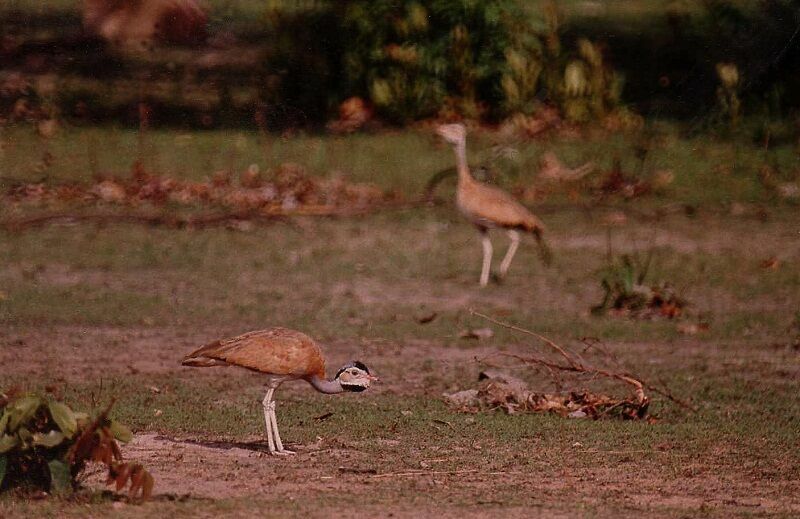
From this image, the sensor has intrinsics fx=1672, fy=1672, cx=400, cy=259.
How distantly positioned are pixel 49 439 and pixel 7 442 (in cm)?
14

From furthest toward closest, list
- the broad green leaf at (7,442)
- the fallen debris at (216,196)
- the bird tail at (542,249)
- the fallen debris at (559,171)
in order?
the fallen debris at (559,171) < the fallen debris at (216,196) < the bird tail at (542,249) < the broad green leaf at (7,442)

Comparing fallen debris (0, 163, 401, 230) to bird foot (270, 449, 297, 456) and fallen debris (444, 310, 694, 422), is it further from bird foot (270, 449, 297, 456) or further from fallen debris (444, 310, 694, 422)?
bird foot (270, 449, 297, 456)

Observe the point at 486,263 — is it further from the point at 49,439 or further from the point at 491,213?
the point at 49,439

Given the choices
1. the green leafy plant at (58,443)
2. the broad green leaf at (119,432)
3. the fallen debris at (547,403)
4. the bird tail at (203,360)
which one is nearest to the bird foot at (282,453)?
the bird tail at (203,360)

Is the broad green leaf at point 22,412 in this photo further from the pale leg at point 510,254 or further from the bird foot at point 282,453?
the pale leg at point 510,254

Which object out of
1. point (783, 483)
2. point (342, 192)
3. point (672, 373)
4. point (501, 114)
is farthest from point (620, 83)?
point (783, 483)

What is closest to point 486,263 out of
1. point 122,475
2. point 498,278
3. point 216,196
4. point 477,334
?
point 498,278

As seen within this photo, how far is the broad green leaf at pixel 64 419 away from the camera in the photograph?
572cm

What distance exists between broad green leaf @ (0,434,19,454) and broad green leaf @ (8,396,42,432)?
35mm

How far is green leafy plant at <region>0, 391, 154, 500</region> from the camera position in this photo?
5.71m

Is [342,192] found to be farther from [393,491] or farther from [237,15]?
[393,491]

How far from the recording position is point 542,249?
1351 centimetres

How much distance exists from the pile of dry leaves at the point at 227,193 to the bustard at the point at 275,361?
8016mm

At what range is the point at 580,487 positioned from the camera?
6465 mm
